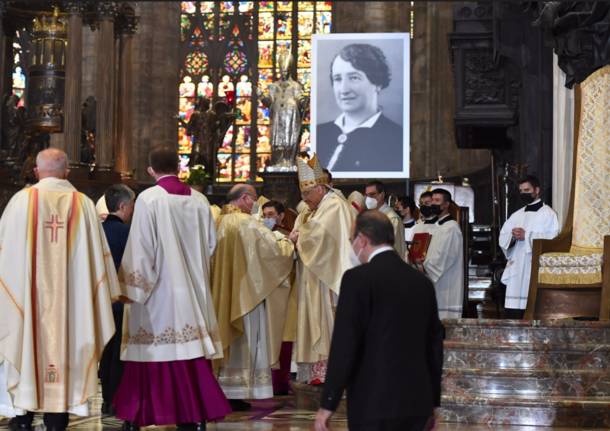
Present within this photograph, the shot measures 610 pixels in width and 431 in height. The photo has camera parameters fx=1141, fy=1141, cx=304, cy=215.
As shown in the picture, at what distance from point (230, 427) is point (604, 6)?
4.96 metres

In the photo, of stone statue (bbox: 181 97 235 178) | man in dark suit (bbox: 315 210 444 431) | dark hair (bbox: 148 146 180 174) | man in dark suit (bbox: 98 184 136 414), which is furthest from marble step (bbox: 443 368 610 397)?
stone statue (bbox: 181 97 235 178)

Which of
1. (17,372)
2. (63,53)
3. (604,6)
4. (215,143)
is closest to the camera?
(17,372)

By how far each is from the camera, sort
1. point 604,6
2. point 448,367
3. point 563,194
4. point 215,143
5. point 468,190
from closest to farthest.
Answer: point 448,367 → point 604,6 → point 563,194 → point 468,190 → point 215,143

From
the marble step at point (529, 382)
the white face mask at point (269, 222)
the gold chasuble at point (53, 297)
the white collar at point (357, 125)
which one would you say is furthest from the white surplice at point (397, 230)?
the gold chasuble at point (53, 297)

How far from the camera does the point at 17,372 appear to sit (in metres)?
7.01

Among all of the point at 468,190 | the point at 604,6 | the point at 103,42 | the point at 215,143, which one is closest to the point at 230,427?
the point at 604,6

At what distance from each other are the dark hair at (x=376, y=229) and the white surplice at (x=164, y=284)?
9.36 ft

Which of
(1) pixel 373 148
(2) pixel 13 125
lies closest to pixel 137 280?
(1) pixel 373 148

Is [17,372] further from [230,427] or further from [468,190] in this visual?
[468,190]

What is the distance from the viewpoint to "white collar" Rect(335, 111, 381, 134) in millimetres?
8773

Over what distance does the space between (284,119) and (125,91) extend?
6993 mm

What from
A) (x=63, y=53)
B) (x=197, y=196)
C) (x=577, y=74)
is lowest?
(x=197, y=196)

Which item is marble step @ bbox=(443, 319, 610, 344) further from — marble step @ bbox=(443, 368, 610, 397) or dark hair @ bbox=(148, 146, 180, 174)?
dark hair @ bbox=(148, 146, 180, 174)

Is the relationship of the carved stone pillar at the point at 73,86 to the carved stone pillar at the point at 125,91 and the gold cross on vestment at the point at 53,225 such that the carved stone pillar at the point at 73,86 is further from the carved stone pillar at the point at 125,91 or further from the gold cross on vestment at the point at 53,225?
the gold cross on vestment at the point at 53,225
